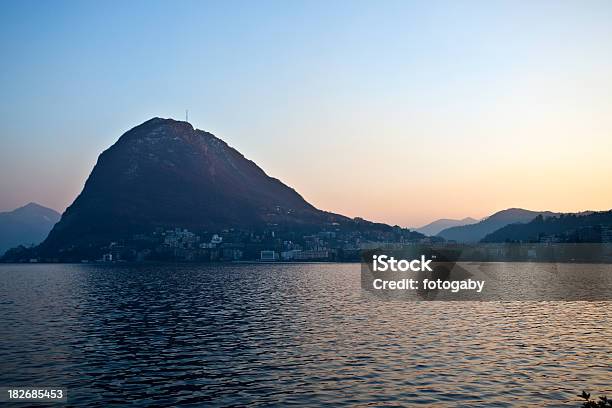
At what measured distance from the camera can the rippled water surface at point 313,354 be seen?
37.2 m

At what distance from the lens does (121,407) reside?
34.4 metres

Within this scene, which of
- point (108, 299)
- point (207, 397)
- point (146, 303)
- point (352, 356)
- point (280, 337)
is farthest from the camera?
point (108, 299)

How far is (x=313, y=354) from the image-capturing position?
50.1 m

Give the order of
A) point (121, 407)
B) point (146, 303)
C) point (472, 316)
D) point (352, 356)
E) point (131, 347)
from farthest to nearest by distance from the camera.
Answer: point (146, 303)
point (472, 316)
point (131, 347)
point (352, 356)
point (121, 407)

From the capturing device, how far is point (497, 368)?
4391 cm

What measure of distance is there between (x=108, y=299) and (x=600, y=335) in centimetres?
8828

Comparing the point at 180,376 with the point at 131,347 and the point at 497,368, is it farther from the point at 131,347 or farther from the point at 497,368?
the point at 497,368

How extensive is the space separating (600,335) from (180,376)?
4671cm

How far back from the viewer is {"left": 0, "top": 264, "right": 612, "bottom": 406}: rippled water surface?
37219 millimetres

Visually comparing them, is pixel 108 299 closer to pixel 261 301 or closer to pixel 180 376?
pixel 261 301

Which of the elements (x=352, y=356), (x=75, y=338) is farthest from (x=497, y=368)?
(x=75, y=338)

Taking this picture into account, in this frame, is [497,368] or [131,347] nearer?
[497,368]

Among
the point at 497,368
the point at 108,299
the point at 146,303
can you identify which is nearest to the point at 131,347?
the point at 497,368

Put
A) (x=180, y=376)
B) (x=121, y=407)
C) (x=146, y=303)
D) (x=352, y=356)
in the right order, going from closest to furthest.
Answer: (x=121, y=407) → (x=180, y=376) → (x=352, y=356) → (x=146, y=303)
